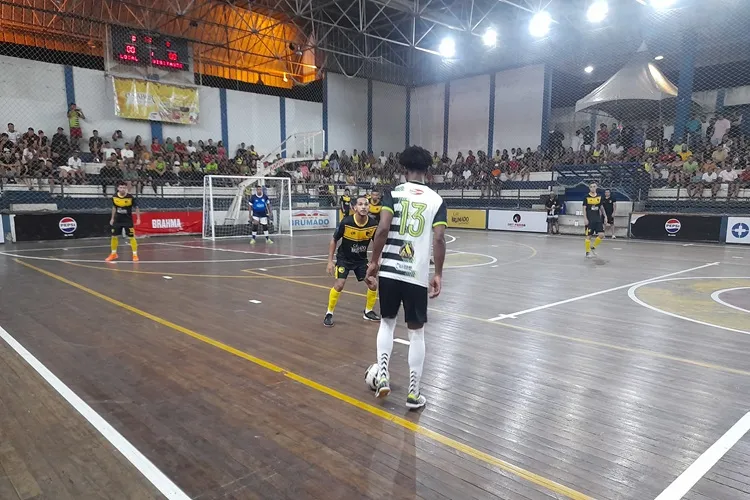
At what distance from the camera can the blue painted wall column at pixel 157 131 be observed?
24.9 m

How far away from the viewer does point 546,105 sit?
93.3 feet

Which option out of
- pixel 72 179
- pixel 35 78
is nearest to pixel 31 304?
pixel 72 179

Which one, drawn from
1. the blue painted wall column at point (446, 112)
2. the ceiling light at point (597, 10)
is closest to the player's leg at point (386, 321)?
the ceiling light at point (597, 10)

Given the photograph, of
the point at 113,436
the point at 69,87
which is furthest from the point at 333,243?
the point at 69,87

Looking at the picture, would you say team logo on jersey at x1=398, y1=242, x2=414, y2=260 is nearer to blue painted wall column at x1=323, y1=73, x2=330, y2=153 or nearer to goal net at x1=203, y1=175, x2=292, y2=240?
goal net at x1=203, y1=175, x2=292, y2=240

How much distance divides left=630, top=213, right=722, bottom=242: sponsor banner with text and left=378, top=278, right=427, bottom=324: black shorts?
19887mm

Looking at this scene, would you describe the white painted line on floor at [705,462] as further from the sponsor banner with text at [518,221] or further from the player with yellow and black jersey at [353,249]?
the sponsor banner with text at [518,221]

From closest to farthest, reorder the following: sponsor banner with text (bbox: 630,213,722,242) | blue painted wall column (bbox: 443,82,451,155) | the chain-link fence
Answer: sponsor banner with text (bbox: 630,213,722,242)
the chain-link fence
blue painted wall column (bbox: 443,82,451,155)

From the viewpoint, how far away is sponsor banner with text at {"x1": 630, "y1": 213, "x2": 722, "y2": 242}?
1908 centimetres

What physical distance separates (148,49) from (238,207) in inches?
347

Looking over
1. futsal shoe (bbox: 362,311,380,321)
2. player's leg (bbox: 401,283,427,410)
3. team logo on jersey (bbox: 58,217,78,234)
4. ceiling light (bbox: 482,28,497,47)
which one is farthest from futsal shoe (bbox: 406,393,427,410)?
ceiling light (bbox: 482,28,497,47)

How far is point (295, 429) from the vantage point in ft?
11.7

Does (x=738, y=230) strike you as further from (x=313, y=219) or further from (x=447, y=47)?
(x=313, y=219)

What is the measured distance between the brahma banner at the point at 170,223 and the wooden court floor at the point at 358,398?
11784 millimetres
